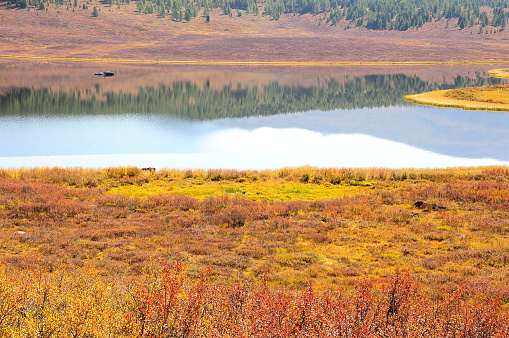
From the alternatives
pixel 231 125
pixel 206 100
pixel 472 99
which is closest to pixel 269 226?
pixel 231 125

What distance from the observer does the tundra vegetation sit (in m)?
8.45

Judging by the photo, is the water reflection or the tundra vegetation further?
the water reflection

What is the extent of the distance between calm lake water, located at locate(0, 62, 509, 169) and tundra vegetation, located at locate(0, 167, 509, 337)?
9.69 meters

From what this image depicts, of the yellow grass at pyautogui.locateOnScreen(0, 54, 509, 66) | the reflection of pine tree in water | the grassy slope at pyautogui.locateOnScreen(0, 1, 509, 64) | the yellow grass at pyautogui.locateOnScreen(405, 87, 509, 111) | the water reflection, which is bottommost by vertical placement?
the water reflection

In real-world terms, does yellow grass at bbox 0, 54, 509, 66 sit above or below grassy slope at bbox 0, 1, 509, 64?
below

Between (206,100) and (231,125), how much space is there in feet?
55.3

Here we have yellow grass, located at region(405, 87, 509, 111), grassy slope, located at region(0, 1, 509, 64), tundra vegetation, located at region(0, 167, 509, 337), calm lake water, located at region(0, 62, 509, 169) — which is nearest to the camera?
tundra vegetation, located at region(0, 167, 509, 337)

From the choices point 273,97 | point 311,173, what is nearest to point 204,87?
point 273,97

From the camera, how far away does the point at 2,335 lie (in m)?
7.88

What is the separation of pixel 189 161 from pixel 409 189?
16807 millimetres

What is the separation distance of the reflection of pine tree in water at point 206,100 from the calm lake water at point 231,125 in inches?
5.7

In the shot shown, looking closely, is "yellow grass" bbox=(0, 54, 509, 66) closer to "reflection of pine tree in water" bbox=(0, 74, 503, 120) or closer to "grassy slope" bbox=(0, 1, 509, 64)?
"grassy slope" bbox=(0, 1, 509, 64)

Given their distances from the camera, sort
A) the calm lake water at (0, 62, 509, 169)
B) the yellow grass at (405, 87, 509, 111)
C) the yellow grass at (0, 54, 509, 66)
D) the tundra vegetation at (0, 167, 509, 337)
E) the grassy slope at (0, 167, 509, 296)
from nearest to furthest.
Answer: the tundra vegetation at (0, 167, 509, 337) → the grassy slope at (0, 167, 509, 296) → the calm lake water at (0, 62, 509, 169) → the yellow grass at (405, 87, 509, 111) → the yellow grass at (0, 54, 509, 66)

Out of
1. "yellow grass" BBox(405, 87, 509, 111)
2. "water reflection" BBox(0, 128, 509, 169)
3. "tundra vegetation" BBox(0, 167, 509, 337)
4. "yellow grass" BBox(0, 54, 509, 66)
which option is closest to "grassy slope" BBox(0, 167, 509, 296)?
"tundra vegetation" BBox(0, 167, 509, 337)
